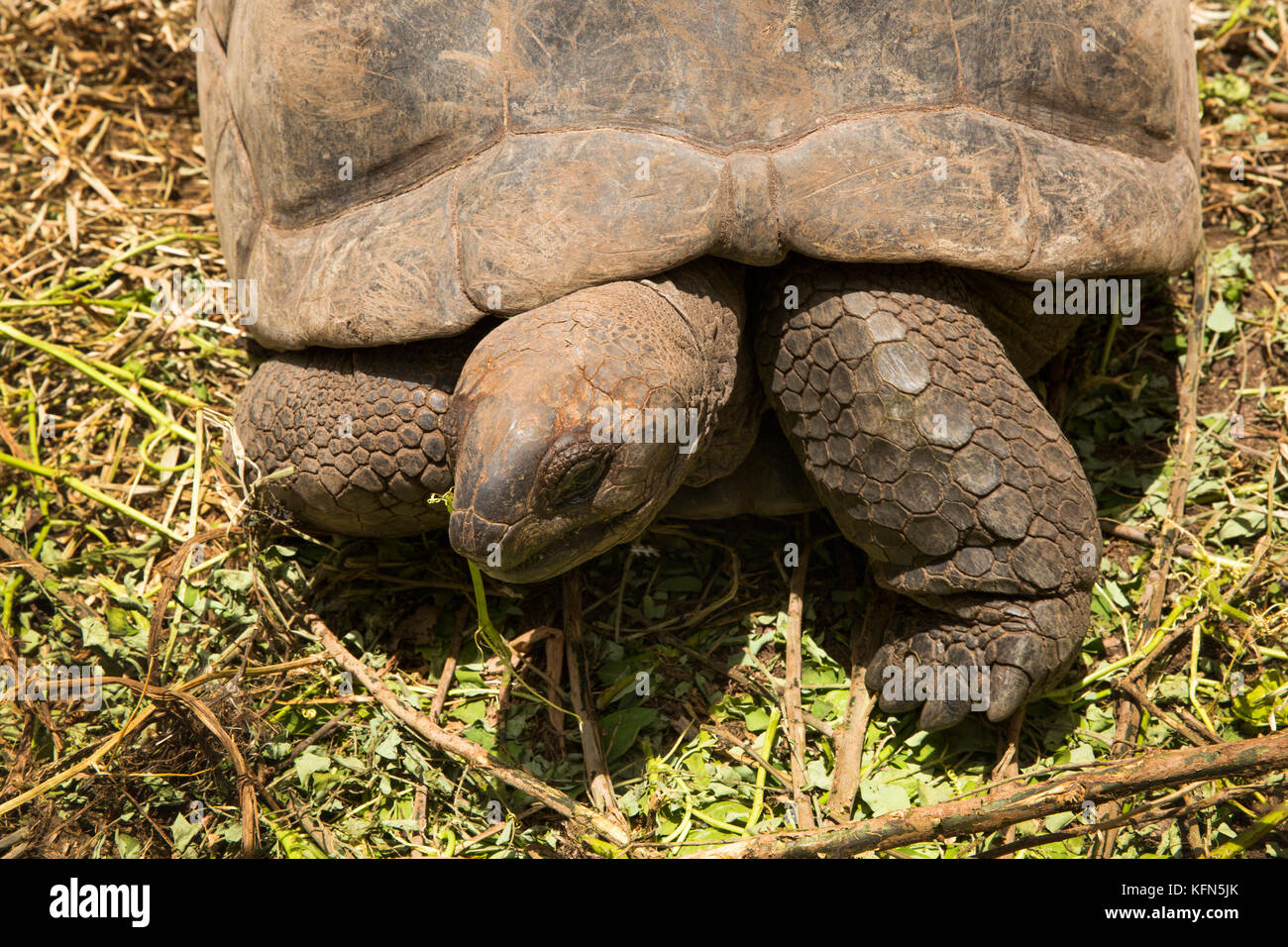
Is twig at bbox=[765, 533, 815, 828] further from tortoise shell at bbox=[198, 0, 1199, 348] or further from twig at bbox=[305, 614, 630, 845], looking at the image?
tortoise shell at bbox=[198, 0, 1199, 348]

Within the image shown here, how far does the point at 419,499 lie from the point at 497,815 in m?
0.98

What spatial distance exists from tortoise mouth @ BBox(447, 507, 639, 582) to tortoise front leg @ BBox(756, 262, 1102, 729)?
68 cm

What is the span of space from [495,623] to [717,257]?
1411mm

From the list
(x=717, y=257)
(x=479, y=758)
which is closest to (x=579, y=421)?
(x=717, y=257)

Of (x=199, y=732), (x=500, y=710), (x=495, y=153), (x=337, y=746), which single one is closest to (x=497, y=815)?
(x=500, y=710)

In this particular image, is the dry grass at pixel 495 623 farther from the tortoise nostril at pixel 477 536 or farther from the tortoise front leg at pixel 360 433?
the tortoise nostril at pixel 477 536

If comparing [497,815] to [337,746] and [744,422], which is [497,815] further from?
[744,422]

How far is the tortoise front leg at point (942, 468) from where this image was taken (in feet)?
10.0

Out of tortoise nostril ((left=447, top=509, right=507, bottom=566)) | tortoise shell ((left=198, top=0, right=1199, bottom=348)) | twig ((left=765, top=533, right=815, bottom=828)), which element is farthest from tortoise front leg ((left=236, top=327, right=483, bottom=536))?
twig ((left=765, top=533, right=815, bottom=828))

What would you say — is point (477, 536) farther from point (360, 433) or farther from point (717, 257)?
point (717, 257)

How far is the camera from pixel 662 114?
2.94m

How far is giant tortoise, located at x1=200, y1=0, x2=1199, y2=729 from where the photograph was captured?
2.87 m

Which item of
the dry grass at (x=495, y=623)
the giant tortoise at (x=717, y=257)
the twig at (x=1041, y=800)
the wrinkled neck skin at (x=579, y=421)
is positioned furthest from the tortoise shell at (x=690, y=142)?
the twig at (x=1041, y=800)
